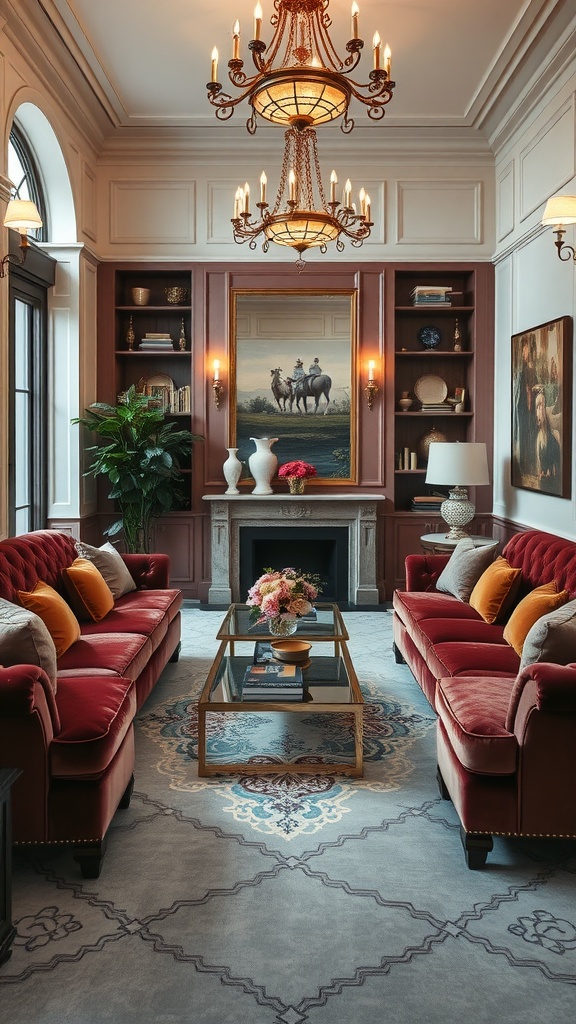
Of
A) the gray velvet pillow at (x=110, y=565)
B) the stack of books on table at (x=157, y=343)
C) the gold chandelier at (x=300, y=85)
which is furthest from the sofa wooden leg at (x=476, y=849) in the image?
the stack of books on table at (x=157, y=343)

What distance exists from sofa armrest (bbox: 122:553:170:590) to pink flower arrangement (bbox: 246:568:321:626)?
1366mm

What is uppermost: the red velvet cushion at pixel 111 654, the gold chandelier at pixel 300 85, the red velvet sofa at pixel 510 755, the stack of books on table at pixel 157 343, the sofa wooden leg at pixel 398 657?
the gold chandelier at pixel 300 85

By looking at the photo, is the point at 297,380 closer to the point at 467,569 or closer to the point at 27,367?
the point at 27,367

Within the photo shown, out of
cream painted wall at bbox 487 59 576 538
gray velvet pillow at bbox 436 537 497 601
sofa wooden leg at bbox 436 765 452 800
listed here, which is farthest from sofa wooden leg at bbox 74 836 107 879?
cream painted wall at bbox 487 59 576 538

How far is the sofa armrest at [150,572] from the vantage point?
17.3 ft

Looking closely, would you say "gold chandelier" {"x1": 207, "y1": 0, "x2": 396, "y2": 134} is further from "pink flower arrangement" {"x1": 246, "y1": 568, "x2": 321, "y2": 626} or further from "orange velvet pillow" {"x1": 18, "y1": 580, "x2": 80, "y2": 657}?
"orange velvet pillow" {"x1": 18, "y1": 580, "x2": 80, "y2": 657}

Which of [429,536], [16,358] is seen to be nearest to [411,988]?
[429,536]

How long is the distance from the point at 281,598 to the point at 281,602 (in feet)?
0.08

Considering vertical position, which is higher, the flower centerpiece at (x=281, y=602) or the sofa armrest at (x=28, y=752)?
the flower centerpiece at (x=281, y=602)

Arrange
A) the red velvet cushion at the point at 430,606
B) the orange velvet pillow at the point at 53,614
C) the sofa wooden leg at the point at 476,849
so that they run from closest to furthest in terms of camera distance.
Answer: the sofa wooden leg at the point at 476,849
the orange velvet pillow at the point at 53,614
the red velvet cushion at the point at 430,606

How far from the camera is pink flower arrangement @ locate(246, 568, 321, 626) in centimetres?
394

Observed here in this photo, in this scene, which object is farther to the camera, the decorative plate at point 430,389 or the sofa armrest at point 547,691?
the decorative plate at point 430,389

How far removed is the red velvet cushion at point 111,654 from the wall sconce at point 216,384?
3399 millimetres

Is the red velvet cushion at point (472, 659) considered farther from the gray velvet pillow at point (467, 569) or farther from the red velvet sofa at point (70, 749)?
the red velvet sofa at point (70, 749)
